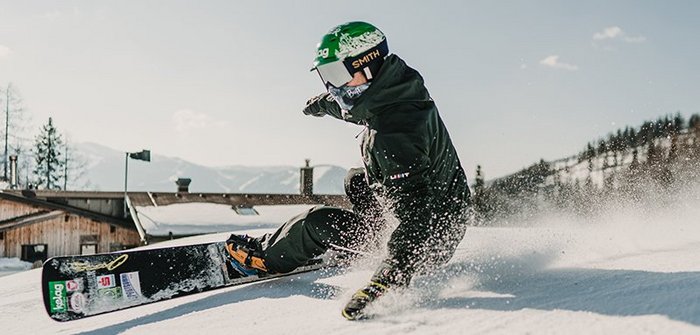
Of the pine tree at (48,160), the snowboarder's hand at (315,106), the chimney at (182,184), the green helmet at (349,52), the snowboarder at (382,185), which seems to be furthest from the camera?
the pine tree at (48,160)

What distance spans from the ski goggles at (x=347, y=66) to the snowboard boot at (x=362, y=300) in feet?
4.13

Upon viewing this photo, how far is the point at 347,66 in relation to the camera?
10.3ft

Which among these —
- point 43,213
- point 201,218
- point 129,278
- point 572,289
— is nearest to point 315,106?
point 129,278

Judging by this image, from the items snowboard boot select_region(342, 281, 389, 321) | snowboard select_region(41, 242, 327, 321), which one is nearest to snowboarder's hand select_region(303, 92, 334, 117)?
snowboard select_region(41, 242, 327, 321)

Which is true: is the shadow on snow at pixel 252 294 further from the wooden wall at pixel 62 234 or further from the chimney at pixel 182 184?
the chimney at pixel 182 184

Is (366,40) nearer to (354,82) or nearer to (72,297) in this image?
(354,82)

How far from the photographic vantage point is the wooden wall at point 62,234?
2009 centimetres

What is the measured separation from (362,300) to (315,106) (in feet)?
6.95

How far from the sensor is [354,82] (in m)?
3.17

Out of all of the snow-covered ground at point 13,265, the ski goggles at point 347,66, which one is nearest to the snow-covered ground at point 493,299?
the ski goggles at point 347,66

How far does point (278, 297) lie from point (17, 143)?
42274mm

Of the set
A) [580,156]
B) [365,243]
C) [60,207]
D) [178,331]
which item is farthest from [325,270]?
[580,156]

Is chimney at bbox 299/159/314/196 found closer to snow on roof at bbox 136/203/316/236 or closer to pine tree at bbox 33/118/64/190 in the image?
snow on roof at bbox 136/203/316/236

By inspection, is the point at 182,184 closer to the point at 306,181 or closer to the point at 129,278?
the point at 306,181
